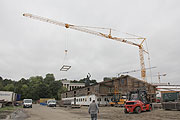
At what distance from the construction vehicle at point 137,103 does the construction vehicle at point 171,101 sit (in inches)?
A: 139

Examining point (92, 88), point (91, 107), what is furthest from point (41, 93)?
point (91, 107)

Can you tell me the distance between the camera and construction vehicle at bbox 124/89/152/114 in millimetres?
17766

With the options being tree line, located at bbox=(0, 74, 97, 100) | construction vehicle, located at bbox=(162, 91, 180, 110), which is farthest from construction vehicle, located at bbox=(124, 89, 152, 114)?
tree line, located at bbox=(0, 74, 97, 100)

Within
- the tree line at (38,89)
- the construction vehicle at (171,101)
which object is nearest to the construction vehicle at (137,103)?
the construction vehicle at (171,101)

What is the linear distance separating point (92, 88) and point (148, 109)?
80.5ft

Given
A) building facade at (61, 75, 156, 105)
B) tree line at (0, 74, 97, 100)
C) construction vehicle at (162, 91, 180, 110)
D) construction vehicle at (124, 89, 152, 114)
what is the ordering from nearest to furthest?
construction vehicle at (124, 89, 152, 114) → construction vehicle at (162, 91, 180, 110) → building facade at (61, 75, 156, 105) → tree line at (0, 74, 97, 100)

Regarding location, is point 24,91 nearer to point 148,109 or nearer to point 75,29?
point 75,29

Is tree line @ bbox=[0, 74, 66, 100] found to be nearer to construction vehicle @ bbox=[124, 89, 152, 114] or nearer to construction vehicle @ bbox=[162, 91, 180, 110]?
construction vehicle @ bbox=[162, 91, 180, 110]

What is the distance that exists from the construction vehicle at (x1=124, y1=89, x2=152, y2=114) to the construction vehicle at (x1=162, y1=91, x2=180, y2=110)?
11.6 feet

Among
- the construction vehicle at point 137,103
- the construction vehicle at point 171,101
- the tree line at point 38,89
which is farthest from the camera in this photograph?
the tree line at point 38,89

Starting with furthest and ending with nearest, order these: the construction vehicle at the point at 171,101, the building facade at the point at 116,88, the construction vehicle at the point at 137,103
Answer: the building facade at the point at 116,88
the construction vehicle at the point at 171,101
the construction vehicle at the point at 137,103

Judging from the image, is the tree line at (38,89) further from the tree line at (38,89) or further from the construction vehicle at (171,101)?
the construction vehicle at (171,101)

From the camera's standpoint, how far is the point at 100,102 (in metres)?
40.1

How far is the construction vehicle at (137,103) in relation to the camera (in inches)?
699
